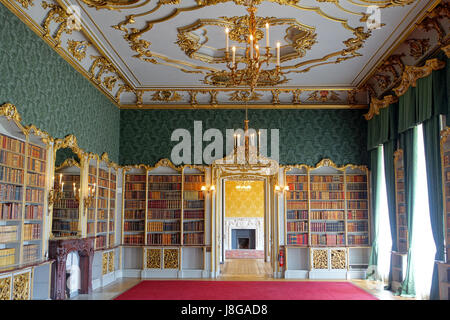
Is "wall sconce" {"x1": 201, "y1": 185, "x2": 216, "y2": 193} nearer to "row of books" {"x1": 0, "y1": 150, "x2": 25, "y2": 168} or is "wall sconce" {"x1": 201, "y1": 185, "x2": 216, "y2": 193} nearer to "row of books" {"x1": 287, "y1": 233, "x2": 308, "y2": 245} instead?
"row of books" {"x1": 287, "y1": 233, "x2": 308, "y2": 245}

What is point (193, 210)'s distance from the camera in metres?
11.0

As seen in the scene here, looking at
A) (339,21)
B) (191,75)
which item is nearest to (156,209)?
(191,75)

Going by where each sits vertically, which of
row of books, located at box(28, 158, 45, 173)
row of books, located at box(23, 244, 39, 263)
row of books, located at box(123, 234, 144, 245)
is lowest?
row of books, located at box(123, 234, 144, 245)

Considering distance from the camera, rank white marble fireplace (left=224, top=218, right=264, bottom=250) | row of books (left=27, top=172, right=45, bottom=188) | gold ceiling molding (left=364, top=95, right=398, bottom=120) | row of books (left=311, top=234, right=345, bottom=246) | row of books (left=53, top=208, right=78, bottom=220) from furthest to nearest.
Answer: white marble fireplace (left=224, top=218, right=264, bottom=250)
row of books (left=311, top=234, right=345, bottom=246)
gold ceiling molding (left=364, top=95, right=398, bottom=120)
row of books (left=53, top=208, right=78, bottom=220)
row of books (left=27, top=172, right=45, bottom=188)

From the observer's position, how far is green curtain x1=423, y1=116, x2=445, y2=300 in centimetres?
680

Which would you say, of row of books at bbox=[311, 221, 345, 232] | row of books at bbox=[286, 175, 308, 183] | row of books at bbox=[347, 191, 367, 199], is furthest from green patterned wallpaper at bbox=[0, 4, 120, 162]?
row of books at bbox=[347, 191, 367, 199]

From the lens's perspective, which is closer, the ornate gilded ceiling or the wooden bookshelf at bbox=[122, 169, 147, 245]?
the ornate gilded ceiling

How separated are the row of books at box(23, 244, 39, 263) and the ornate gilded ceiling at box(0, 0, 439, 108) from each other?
11.0 feet

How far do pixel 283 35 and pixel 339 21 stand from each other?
1.13m

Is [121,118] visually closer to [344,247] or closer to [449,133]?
[344,247]

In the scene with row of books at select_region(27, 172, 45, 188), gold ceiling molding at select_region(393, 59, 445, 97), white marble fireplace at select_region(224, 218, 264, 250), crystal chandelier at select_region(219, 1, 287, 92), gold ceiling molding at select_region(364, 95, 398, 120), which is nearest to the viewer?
crystal chandelier at select_region(219, 1, 287, 92)

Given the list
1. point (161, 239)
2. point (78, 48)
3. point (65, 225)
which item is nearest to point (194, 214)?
point (161, 239)

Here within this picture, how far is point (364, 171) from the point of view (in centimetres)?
1100

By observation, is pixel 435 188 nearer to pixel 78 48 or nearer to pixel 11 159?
pixel 11 159
